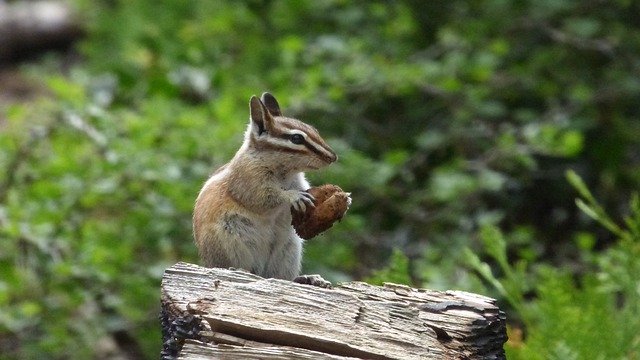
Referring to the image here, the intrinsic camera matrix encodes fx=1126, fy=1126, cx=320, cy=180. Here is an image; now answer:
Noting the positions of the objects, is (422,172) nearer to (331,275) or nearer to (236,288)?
(331,275)

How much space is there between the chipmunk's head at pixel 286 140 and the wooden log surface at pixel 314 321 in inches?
31.0

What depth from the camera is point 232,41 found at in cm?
862

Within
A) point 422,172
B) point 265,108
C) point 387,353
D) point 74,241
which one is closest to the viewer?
point 387,353

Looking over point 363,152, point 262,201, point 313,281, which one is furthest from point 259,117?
point 363,152

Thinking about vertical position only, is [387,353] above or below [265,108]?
below

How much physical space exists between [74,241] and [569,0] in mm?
4043

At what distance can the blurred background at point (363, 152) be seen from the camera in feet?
20.2

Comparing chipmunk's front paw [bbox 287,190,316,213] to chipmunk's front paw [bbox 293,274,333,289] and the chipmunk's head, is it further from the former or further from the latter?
chipmunk's front paw [bbox 293,274,333,289]

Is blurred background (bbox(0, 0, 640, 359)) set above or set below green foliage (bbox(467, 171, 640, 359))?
above

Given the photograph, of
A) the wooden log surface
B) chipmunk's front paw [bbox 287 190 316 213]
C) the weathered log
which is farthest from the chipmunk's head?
the weathered log

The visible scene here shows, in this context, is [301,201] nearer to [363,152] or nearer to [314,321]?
[314,321]

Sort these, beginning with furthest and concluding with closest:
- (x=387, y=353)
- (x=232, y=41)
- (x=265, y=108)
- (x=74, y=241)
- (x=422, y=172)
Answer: (x=232, y=41)
(x=422, y=172)
(x=74, y=241)
(x=265, y=108)
(x=387, y=353)

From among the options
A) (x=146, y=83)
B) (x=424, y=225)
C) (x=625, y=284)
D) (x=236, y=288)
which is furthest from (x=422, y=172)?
(x=236, y=288)

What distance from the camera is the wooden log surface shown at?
3.20 metres
